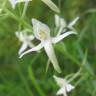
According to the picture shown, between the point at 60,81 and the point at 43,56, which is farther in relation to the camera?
the point at 43,56

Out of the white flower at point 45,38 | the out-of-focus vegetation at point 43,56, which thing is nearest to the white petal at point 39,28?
the white flower at point 45,38

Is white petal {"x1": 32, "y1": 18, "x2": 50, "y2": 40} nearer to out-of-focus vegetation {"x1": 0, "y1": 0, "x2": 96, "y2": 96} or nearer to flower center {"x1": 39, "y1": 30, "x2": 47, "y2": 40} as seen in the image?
flower center {"x1": 39, "y1": 30, "x2": 47, "y2": 40}

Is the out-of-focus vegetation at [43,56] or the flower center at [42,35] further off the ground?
the flower center at [42,35]

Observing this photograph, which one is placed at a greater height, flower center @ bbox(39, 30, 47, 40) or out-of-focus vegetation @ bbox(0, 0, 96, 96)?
flower center @ bbox(39, 30, 47, 40)

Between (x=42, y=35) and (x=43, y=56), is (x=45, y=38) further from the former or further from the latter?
(x=43, y=56)

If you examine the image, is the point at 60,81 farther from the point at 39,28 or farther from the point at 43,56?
the point at 43,56

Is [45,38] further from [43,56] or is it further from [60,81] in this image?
[43,56]

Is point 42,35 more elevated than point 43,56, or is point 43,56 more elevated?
point 42,35

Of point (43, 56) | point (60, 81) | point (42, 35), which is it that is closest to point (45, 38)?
point (42, 35)

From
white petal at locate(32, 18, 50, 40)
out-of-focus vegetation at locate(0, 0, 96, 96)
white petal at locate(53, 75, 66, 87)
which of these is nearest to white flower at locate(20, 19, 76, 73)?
white petal at locate(32, 18, 50, 40)

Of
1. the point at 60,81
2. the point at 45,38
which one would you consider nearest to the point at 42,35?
Result: the point at 45,38

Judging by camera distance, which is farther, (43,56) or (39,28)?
(43,56)

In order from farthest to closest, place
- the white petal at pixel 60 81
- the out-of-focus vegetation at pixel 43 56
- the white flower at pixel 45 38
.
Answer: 1. the out-of-focus vegetation at pixel 43 56
2. the white petal at pixel 60 81
3. the white flower at pixel 45 38

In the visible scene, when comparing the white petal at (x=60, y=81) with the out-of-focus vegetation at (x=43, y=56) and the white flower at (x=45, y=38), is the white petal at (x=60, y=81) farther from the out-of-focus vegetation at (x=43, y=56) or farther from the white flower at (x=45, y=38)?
the out-of-focus vegetation at (x=43, y=56)
